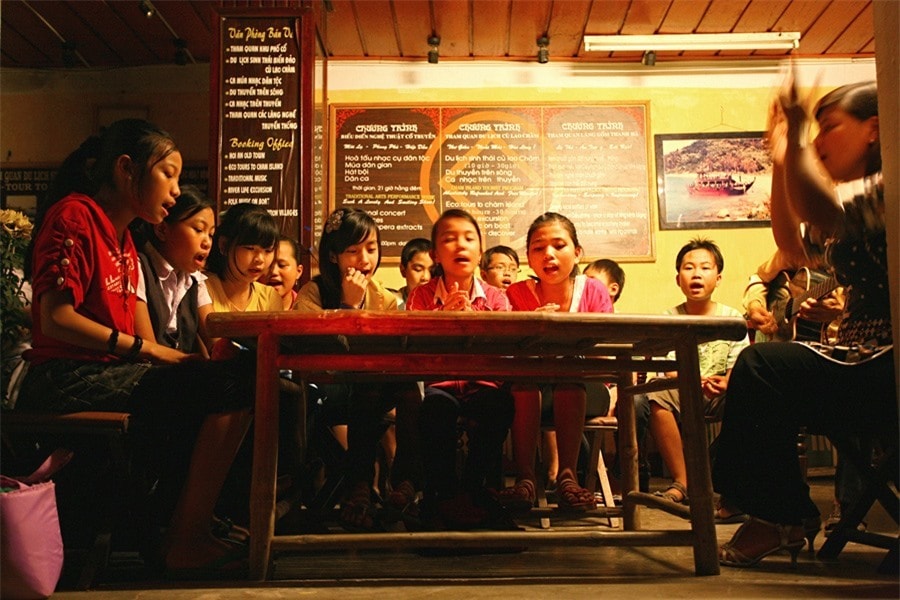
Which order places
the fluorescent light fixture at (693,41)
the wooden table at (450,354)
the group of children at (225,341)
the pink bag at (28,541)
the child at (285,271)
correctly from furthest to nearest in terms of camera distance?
the fluorescent light fixture at (693,41)
the child at (285,271)
the group of children at (225,341)
the wooden table at (450,354)
the pink bag at (28,541)

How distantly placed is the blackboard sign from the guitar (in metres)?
2.18

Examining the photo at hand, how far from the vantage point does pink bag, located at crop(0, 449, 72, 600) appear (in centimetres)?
164

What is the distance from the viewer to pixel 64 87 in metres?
6.26

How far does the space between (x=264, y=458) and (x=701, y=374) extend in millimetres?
2344

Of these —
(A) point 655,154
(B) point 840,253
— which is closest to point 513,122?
(A) point 655,154

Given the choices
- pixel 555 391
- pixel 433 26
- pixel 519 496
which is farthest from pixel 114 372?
pixel 433 26

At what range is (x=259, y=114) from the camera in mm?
4742

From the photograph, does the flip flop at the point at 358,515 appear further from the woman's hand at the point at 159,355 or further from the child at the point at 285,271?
the child at the point at 285,271

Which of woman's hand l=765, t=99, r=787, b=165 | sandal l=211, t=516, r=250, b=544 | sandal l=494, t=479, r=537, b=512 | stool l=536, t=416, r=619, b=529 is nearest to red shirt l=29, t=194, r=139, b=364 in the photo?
sandal l=211, t=516, r=250, b=544

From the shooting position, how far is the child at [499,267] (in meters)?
4.97

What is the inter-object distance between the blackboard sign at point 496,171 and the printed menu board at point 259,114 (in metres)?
1.28

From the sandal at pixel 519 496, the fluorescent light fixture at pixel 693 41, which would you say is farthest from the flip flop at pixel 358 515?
the fluorescent light fixture at pixel 693 41

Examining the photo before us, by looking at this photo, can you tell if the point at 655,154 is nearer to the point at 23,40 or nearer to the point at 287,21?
the point at 287,21

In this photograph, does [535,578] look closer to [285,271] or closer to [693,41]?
[285,271]
